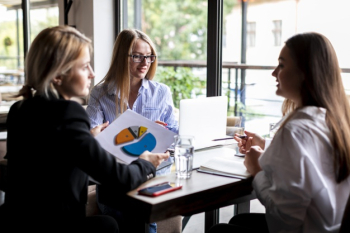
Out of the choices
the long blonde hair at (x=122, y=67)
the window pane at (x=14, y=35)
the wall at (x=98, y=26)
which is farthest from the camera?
the window pane at (x=14, y=35)

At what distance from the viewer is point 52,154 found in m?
1.34

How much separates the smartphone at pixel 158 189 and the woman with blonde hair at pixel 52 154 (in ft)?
0.18

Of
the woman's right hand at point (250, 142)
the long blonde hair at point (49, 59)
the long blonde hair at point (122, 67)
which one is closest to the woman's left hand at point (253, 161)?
the woman's right hand at point (250, 142)

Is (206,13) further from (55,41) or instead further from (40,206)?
(40,206)

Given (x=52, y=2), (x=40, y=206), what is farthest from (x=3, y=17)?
(x=40, y=206)

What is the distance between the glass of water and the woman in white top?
0.25 m

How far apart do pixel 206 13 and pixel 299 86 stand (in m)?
1.73

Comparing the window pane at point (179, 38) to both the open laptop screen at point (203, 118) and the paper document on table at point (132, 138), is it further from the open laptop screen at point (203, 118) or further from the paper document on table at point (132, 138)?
the paper document on table at point (132, 138)

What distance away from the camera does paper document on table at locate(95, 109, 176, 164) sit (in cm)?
169

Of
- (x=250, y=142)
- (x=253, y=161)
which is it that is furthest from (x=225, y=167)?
(x=250, y=142)

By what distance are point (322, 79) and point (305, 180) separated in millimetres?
368

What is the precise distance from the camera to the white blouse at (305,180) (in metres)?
1.35

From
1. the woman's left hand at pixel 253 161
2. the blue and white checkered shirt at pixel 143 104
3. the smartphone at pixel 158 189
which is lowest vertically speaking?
the smartphone at pixel 158 189

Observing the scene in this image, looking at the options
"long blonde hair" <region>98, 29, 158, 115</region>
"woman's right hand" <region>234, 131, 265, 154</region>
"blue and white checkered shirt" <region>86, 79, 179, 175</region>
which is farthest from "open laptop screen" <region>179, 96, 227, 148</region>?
"long blonde hair" <region>98, 29, 158, 115</region>
